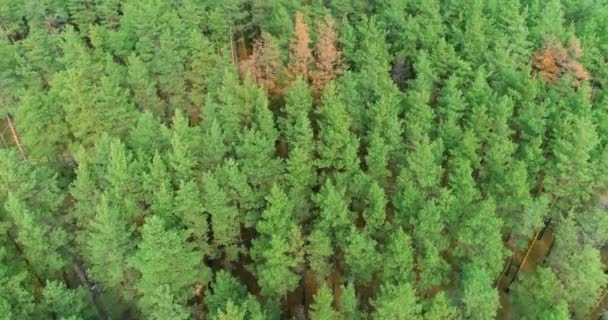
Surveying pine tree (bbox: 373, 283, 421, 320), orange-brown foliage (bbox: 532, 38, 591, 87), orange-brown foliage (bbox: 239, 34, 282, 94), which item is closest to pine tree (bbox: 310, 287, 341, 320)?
pine tree (bbox: 373, 283, 421, 320)

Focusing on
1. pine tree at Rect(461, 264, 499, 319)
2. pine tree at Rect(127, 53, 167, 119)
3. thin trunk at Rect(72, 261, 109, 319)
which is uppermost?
pine tree at Rect(127, 53, 167, 119)

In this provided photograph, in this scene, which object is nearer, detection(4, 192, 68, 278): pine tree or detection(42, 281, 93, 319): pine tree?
detection(42, 281, 93, 319): pine tree

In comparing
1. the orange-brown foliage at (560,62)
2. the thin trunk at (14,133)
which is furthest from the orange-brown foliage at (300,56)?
the thin trunk at (14,133)

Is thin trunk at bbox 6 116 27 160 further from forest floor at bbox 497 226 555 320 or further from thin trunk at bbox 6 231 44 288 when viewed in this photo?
forest floor at bbox 497 226 555 320

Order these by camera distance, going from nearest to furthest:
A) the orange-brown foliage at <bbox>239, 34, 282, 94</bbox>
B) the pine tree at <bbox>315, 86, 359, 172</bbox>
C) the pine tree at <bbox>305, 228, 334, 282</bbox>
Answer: the pine tree at <bbox>305, 228, 334, 282</bbox> < the pine tree at <bbox>315, 86, 359, 172</bbox> < the orange-brown foliage at <bbox>239, 34, 282, 94</bbox>

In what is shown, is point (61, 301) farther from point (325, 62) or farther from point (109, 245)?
point (325, 62)

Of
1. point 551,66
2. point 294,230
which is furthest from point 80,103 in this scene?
point 551,66

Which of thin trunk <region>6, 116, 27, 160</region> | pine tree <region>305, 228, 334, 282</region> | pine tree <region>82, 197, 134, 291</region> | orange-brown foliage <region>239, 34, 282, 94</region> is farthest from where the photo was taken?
thin trunk <region>6, 116, 27, 160</region>
